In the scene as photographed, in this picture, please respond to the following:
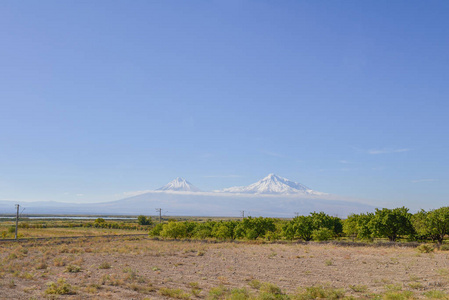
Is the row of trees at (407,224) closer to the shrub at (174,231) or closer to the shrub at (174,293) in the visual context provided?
the shrub at (174,231)

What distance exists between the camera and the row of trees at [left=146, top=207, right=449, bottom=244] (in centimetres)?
5206

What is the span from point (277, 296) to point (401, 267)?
55.9 feet

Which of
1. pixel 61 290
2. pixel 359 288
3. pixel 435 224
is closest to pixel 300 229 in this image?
pixel 435 224

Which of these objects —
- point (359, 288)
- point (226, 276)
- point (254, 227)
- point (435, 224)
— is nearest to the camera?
point (359, 288)

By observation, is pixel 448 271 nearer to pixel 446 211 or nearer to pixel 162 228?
pixel 446 211

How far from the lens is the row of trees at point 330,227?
5206 centimetres

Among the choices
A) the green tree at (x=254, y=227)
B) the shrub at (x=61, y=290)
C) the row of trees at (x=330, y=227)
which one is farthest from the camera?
the green tree at (x=254, y=227)

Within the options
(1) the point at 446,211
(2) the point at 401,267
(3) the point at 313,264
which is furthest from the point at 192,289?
(1) the point at 446,211

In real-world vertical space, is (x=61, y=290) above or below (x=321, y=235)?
above

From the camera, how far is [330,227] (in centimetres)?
6975

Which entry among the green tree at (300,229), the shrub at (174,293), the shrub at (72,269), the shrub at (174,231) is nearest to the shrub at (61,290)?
the shrub at (174,293)

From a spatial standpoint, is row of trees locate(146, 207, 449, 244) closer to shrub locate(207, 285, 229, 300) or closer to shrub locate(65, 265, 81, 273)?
shrub locate(65, 265, 81, 273)

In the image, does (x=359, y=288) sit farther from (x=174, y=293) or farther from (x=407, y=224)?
(x=407, y=224)

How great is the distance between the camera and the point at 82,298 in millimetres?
18719
